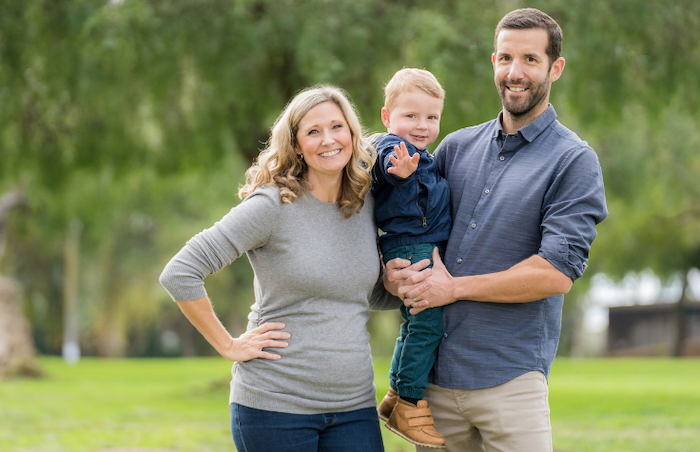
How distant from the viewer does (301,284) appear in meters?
2.72

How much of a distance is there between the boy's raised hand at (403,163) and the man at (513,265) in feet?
0.99

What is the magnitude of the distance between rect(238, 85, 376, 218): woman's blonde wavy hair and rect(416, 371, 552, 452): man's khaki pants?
2.77 ft

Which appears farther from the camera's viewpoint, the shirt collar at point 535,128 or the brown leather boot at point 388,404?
the brown leather boot at point 388,404

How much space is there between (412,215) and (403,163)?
219 millimetres

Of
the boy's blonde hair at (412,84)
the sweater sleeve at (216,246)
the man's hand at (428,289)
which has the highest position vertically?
the boy's blonde hair at (412,84)

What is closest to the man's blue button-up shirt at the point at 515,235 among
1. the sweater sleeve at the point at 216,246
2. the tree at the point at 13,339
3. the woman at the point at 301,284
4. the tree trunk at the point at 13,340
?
the woman at the point at 301,284

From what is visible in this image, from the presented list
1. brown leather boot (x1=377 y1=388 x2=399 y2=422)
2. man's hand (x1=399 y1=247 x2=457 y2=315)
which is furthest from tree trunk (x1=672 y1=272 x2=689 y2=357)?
man's hand (x1=399 y1=247 x2=457 y2=315)

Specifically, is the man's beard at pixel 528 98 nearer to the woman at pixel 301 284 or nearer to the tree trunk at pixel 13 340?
the woman at pixel 301 284

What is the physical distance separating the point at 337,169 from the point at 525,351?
977 mm

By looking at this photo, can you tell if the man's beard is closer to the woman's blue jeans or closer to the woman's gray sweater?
the woman's gray sweater

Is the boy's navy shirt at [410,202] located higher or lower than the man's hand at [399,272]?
higher

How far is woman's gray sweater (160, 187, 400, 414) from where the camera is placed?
268cm

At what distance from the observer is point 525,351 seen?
284 centimetres

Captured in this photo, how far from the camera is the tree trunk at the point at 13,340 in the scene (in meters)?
16.1
